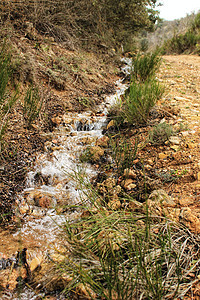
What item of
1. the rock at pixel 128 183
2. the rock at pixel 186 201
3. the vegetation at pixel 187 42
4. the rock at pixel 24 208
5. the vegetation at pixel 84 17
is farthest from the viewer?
the vegetation at pixel 187 42

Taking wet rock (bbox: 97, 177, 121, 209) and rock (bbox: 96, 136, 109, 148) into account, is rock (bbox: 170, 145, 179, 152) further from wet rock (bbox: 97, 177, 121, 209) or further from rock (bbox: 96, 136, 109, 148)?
rock (bbox: 96, 136, 109, 148)

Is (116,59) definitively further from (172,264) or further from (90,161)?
(172,264)

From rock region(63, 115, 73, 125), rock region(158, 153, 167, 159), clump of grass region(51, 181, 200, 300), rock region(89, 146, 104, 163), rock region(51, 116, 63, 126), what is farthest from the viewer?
rock region(63, 115, 73, 125)

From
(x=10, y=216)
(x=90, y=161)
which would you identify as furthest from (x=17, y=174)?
(x=90, y=161)

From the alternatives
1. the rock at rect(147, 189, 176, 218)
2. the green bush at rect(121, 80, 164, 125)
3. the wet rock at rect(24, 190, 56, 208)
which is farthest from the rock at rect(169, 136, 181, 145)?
the wet rock at rect(24, 190, 56, 208)

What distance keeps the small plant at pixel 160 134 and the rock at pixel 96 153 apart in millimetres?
695

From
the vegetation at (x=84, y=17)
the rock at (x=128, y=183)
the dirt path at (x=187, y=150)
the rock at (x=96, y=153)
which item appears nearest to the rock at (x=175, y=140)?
the dirt path at (x=187, y=150)

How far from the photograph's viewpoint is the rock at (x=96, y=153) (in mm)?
2697

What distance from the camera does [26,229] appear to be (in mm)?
1818

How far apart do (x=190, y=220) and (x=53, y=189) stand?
1484 mm

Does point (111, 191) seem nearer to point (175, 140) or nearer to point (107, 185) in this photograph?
point (107, 185)

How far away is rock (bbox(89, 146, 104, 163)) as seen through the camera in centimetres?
270

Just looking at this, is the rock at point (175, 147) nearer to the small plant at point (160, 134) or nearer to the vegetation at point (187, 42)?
the small plant at point (160, 134)

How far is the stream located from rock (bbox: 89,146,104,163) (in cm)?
13
